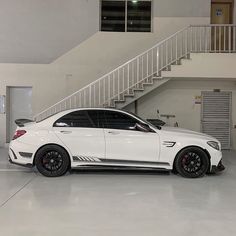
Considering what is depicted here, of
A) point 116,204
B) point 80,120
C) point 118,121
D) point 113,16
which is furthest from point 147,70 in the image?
point 116,204

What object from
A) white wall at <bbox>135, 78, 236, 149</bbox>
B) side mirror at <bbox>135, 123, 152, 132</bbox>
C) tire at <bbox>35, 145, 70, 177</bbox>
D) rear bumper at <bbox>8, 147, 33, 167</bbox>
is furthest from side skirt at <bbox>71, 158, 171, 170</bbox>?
white wall at <bbox>135, 78, 236, 149</bbox>

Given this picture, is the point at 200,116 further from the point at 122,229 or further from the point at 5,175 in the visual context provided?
the point at 122,229

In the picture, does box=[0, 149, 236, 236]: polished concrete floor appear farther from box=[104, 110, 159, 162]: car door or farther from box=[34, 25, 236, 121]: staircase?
box=[34, 25, 236, 121]: staircase

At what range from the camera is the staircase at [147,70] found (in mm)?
10203

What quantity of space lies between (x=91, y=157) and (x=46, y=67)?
5777mm

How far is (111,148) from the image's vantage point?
22.4ft

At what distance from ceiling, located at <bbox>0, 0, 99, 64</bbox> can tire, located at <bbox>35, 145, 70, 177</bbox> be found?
5643 mm

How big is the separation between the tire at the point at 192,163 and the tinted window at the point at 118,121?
1154 mm

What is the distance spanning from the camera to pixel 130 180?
6652mm

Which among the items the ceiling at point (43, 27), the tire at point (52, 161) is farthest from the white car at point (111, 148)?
the ceiling at point (43, 27)

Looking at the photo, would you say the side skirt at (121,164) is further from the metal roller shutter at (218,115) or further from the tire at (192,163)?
the metal roller shutter at (218,115)

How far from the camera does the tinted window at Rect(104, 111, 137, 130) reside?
6.98 meters

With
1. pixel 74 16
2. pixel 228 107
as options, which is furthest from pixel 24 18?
pixel 228 107

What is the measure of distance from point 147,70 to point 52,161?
16.1ft
